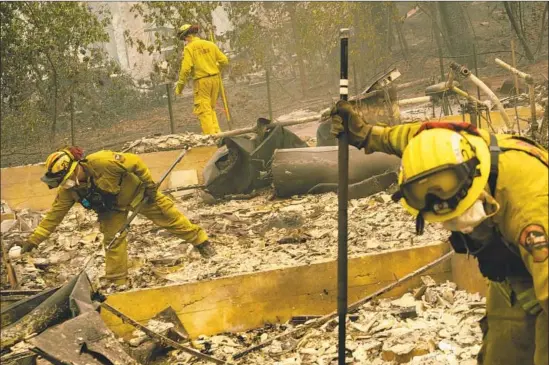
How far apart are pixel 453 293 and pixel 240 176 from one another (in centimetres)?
475

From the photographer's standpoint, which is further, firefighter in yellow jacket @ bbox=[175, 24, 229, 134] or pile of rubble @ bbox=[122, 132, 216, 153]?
pile of rubble @ bbox=[122, 132, 216, 153]

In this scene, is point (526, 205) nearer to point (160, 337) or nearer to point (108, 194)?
point (160, 337)

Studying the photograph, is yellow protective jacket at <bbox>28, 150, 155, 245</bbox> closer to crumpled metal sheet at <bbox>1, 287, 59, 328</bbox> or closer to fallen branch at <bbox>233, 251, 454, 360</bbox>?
crumpled metal sheet at <bbox>1, 287, 59, 328</bbox>

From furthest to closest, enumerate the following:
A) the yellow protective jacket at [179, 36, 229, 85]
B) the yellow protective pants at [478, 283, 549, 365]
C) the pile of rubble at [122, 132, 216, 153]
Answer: the pile of rubble at [122, 132, 216, 153], the yellow protective jacket at [179, 36, 229, 85], the yellow protective pants at [478, 283, 549, 365]

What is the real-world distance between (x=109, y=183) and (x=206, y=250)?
1427 mm

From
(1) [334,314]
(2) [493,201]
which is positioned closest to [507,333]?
(2) [493,201]

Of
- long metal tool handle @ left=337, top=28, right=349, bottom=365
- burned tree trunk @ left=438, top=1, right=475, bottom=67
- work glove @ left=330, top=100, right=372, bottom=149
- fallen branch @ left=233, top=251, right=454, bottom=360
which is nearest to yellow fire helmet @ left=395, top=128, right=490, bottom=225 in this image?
work glove @ left=330, top=100, right=372, bottom=149

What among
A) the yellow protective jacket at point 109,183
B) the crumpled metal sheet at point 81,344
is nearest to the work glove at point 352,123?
the crumpled metal sheet at point 81,344

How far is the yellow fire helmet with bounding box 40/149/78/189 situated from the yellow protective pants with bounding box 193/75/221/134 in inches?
192

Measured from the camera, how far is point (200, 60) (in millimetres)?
10906

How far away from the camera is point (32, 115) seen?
549 inches

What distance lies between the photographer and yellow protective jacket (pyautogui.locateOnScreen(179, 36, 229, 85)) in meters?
10.8

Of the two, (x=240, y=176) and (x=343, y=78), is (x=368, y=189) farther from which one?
(x=343, y=78)

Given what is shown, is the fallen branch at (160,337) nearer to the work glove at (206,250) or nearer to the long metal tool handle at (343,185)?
the long metal tool handle at (343,185)
